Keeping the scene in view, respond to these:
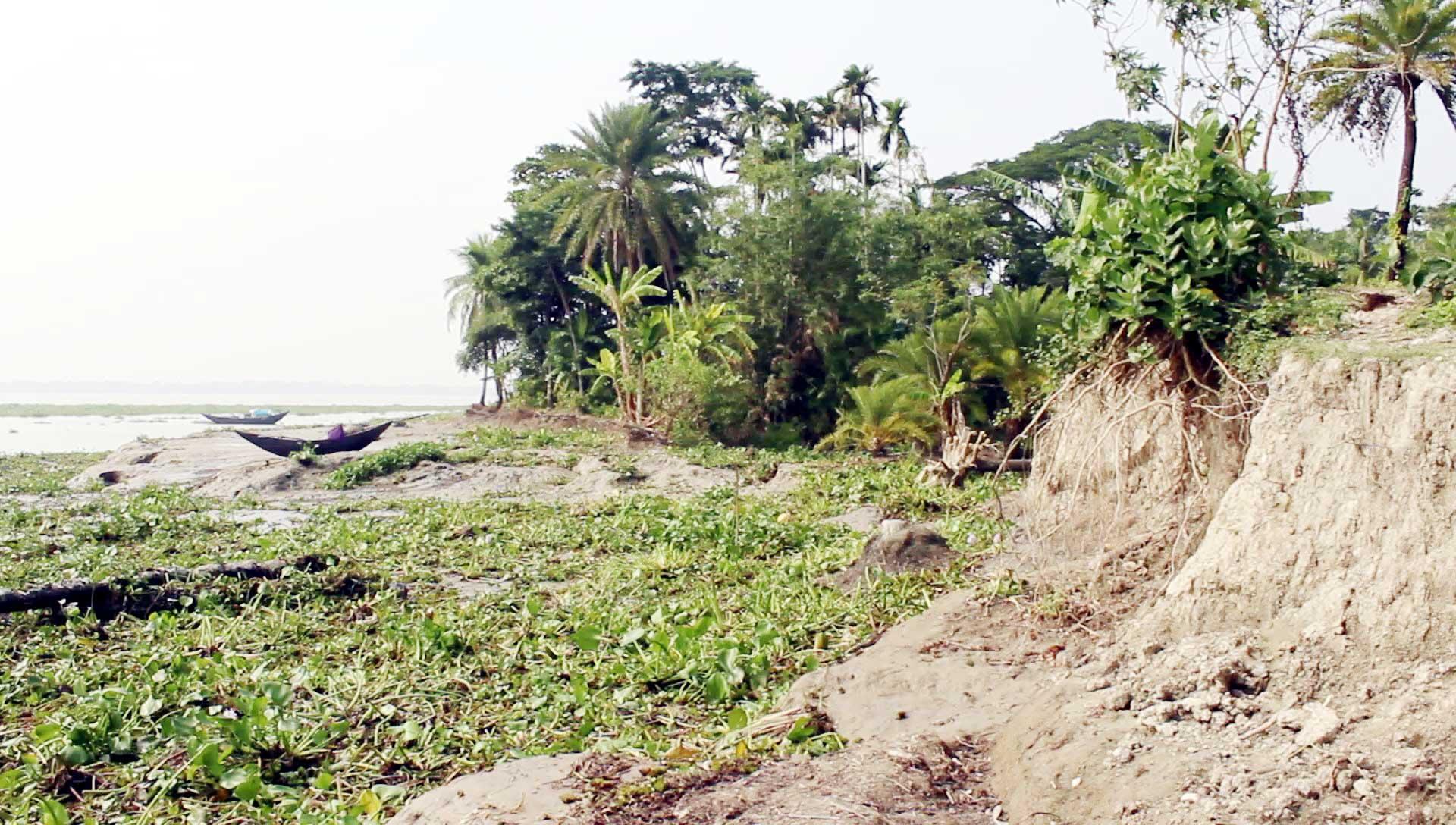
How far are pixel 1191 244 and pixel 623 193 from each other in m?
24.1

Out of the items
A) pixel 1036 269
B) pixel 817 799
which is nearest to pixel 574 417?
pixel 1036 269

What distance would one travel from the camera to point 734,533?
35.4 ft

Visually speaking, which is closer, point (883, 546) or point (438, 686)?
point (438, 686)

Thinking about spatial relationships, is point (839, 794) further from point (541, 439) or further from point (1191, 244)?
point (541, 439)

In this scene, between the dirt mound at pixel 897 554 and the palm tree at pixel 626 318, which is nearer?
the dirt mound at pixel 897 554

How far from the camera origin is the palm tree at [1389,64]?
18078mm

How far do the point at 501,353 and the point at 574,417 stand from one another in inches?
357

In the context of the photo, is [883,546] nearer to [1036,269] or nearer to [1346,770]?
[1346,770]

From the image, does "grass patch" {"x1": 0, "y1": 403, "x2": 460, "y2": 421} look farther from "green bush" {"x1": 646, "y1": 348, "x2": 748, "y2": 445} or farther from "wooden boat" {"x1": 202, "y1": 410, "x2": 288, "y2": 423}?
"green bush" {"x1": 646, "y1": 348, "x2": 748, "y2": 445}

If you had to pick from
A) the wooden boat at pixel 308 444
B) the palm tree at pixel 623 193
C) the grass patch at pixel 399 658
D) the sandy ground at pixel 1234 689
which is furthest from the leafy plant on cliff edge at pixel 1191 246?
the palm tree at pixel 623 193

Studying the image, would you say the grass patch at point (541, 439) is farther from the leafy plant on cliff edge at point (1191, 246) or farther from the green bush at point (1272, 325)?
the green bush at point (1272, 325)

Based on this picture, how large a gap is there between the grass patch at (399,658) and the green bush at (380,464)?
5860mm

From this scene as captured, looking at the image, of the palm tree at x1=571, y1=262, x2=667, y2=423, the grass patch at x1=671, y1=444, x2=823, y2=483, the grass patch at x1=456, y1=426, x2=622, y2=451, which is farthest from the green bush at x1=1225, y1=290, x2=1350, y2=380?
the palm tree at x1=571, y1=262, x2=667, y2=423

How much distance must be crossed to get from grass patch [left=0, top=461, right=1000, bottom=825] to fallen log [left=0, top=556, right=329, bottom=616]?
15 cm
